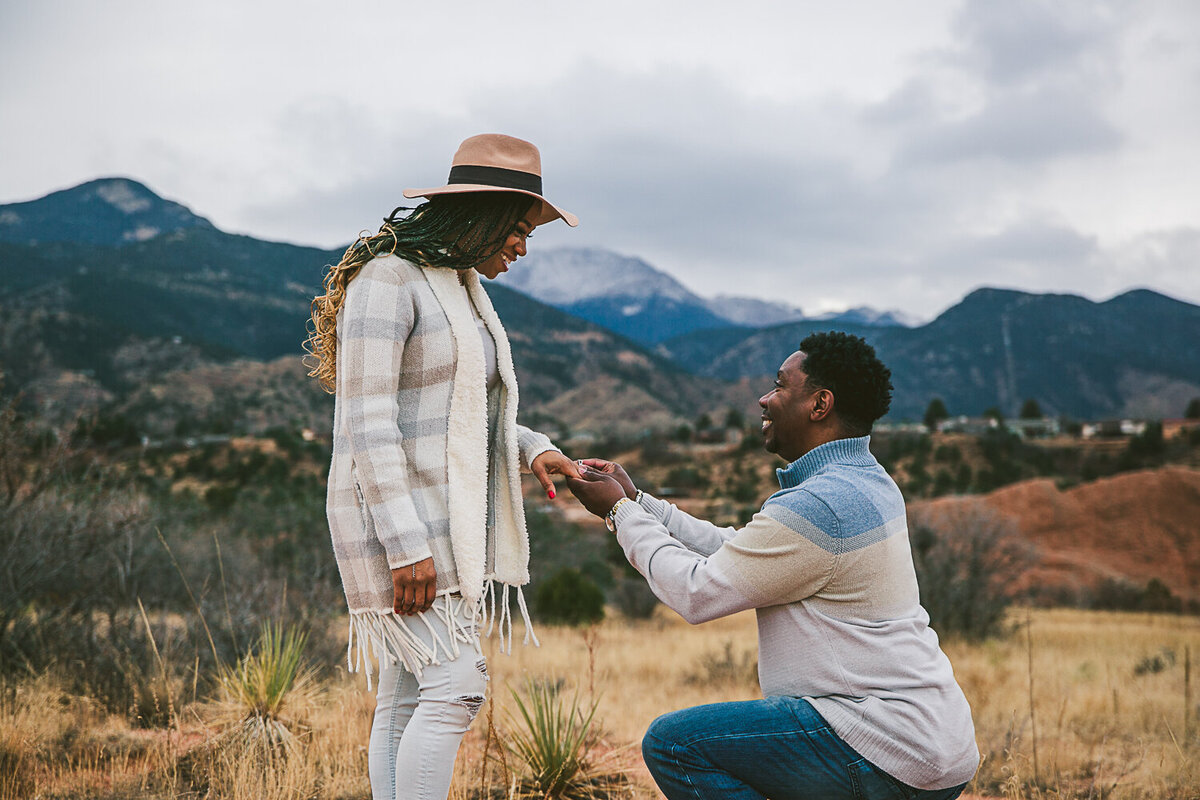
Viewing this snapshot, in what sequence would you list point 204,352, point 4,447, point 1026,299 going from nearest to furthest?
point 4,447 < point 204,352 < point 1026,299

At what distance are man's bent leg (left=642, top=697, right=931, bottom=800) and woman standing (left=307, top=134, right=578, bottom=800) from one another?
1.65 feet

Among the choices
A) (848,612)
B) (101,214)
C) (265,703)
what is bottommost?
(265,703)

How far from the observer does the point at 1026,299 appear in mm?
124812

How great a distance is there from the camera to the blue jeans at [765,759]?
199cm

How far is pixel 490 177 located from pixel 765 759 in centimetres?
158

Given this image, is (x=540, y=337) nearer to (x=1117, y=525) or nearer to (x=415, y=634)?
(x=1117, y=525)

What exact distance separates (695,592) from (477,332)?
876 millimetres

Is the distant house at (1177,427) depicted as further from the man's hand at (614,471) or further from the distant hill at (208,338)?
the man's hand at (614,471)

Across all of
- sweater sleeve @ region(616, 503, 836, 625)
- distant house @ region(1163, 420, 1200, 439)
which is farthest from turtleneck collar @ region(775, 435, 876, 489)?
distant house @ region(1163, 420, 1200, 439)

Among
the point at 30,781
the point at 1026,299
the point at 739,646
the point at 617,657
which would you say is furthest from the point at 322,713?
the point at 1026,299

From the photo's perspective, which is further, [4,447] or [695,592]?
[4,447]

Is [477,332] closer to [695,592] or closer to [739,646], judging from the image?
[695,592]

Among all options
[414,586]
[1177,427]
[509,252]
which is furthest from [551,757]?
[1177,427]

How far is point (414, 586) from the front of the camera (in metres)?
2.07
